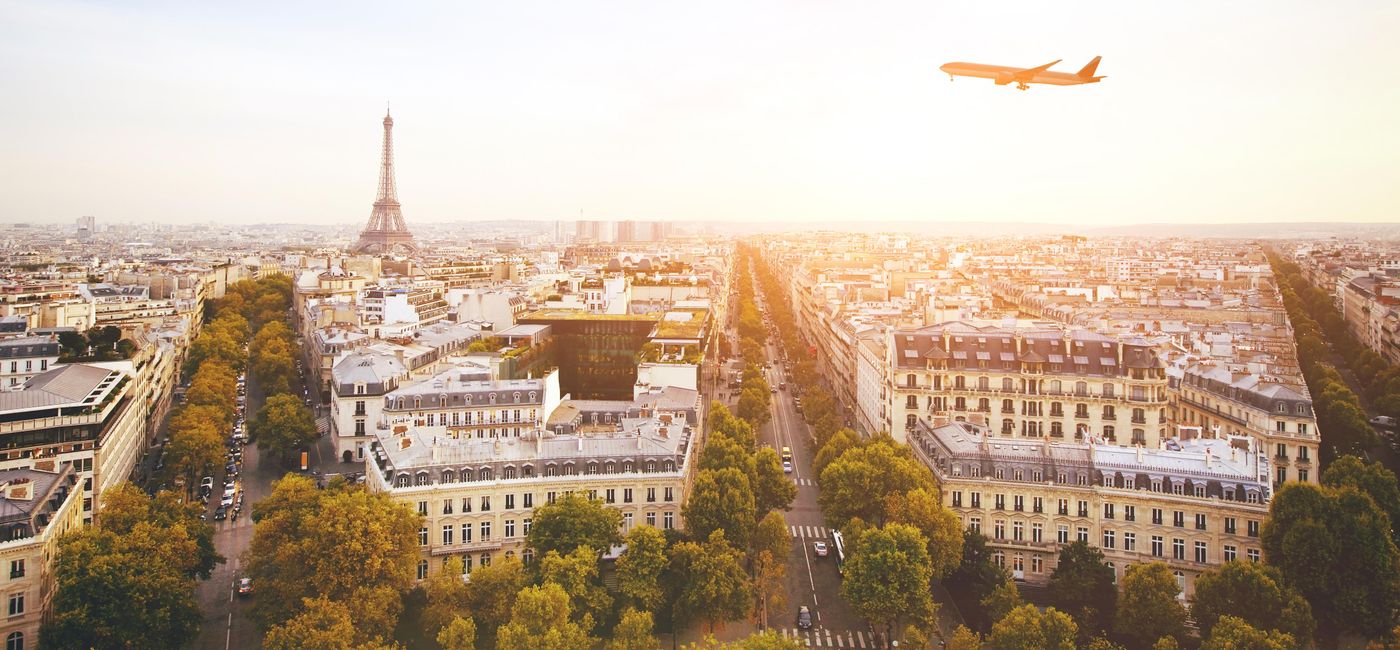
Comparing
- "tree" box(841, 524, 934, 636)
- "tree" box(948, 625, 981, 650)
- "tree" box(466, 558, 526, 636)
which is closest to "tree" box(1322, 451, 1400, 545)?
"tree" box(841, 524, 934, 636)

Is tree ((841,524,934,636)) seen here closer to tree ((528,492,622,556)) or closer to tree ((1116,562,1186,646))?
tree ((1116,562,1186,646))

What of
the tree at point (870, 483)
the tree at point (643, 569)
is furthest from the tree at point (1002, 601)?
the tree at point (643, 569)

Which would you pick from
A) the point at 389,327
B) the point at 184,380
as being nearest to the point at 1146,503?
the point at 389,327

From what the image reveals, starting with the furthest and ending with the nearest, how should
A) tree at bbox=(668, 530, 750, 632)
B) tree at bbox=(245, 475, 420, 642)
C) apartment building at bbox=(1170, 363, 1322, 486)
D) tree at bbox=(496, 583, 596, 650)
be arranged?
1. apartment building at bbox=(1170, 363, 1322, 486)
2. tree at bbox=(668, 530, 750, 632)
3. tree at bbox=(245, 475, 420, 642)
4. tree at bbox=(496, 583, 596, 650)

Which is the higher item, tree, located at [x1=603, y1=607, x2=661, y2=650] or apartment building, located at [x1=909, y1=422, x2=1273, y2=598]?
apartment building, located at [x1=909, y1=422, x2=1273, y2=598]

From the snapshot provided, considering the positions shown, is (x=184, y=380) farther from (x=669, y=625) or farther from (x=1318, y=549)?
(x=1318, y=549)

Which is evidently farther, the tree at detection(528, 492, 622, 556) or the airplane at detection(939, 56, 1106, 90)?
the airplane at detection(939, 56, 1106, 90)

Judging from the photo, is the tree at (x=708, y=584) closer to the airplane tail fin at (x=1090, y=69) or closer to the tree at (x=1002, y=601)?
the tree at (x=1002, y=601)
